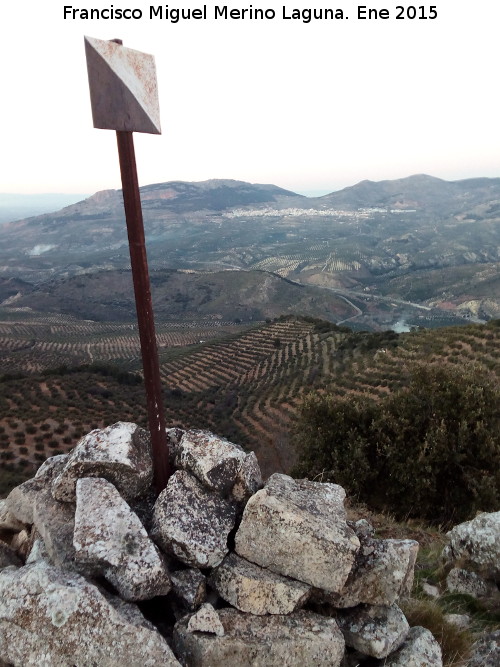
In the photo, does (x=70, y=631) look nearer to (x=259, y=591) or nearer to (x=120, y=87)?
(x=259, y=591)

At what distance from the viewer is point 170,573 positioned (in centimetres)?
459

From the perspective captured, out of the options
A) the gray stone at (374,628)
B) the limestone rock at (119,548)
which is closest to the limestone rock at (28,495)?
the limestone rock at (119,548)

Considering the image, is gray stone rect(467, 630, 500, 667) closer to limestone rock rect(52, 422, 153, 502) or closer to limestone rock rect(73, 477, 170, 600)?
limestone rock rect(73, 477, 170, 600)

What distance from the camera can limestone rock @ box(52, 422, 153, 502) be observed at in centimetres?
517

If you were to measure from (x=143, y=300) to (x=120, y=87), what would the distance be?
2.13 m

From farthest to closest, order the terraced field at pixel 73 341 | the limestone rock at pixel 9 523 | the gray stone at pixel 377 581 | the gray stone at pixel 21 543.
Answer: the terraced field at pixel 73 341 < the limestone rock at pixel 9 523 < the gray stone at pixel 21 543 < the gray stone at pixel 377 581

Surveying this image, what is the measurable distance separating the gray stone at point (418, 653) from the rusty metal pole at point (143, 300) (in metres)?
3.18

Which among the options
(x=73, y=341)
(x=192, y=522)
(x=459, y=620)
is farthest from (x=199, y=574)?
(x=73, y=341)

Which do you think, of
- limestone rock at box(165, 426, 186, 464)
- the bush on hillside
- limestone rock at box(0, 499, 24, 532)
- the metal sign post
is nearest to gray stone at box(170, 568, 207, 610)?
limestone rock at box(165, 426, 186, 464)

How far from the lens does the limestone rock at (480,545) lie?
647 centimetres

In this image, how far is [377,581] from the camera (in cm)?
477

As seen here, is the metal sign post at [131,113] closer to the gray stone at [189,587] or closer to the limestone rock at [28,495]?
the gray stone at [189,587]

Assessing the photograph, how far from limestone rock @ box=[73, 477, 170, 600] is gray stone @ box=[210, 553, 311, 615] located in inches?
26.3

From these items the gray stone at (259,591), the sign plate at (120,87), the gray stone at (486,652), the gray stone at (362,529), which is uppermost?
the sign plate at (120,87)
